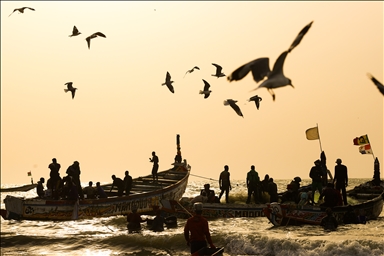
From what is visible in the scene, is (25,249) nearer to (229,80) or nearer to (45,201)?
(45,201)

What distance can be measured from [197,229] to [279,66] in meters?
3.79

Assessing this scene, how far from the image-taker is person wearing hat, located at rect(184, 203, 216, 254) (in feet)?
45.5

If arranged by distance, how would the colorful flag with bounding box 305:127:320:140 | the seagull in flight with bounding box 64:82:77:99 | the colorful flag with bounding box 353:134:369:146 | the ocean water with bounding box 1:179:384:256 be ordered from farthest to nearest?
the colorful flag with bounding box 353:134:369:146
the colorful flag with bounding box 305:127:320:140
the seagull in flight with bounding box 64:82:77:99
the ocean water with bounding box 1:179:384:256

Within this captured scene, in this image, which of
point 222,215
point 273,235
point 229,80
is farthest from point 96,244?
point 229,80

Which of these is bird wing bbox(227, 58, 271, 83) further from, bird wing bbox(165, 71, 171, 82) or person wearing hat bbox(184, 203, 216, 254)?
bird wing bbox(165, 71, 171, 82)

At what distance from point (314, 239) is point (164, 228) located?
21.8 feet

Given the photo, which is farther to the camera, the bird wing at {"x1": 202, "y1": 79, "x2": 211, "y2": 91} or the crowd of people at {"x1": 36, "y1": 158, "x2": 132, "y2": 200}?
the crowd of people at {"x1": 36, "y1": 158, "x2": 132, "y2": 200}

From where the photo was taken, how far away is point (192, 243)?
46.6ft

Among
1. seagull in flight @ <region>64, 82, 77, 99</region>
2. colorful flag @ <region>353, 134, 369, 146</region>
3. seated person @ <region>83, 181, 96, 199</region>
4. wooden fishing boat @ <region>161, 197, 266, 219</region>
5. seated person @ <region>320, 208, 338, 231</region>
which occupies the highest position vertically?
seagull in flight @ <region>64, 82, 77, 99</region>

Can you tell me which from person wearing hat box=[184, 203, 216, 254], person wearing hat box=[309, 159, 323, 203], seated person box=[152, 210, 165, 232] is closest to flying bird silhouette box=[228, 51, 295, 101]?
person wearing hat box=[184, 203, 216, 254]

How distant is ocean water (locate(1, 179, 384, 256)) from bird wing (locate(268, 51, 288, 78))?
834 centimetres

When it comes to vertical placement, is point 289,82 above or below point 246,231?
above

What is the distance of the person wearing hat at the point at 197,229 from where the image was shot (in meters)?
13.9

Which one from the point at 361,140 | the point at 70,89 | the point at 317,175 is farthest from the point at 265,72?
the point at 361,140
